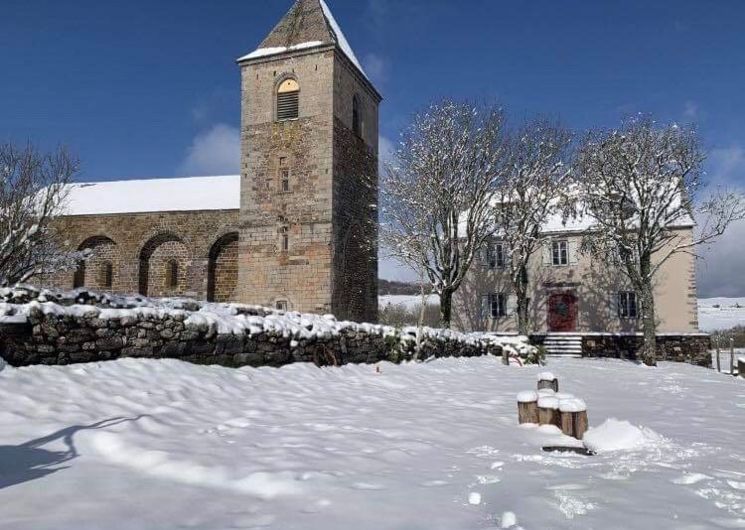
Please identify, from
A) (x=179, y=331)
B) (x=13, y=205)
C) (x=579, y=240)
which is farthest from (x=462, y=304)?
(x=179, y=331)

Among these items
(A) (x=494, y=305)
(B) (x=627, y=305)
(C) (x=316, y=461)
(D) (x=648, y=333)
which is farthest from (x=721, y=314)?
(C) (x=316, y=461)

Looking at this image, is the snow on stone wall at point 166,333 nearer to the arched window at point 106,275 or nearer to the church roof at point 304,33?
the church roof at point 304,33

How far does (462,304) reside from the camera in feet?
102

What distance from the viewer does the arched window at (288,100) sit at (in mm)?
23938

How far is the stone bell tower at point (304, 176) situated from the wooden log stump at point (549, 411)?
16305 millimetres

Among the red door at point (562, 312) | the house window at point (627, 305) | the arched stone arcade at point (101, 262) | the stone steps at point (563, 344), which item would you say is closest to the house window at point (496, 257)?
the red door at point (562, 312)

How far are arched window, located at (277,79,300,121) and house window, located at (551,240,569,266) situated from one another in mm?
14747

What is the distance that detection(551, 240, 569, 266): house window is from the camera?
2966 cm

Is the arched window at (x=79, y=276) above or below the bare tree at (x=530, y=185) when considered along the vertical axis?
below

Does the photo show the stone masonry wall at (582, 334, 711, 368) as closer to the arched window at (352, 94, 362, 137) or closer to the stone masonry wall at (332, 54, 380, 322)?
the stone masonry wall at (332, 54, 380, 322)

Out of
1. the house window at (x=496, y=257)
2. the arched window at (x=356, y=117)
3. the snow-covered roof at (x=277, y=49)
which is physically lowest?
the house window at (x=496, y=257)

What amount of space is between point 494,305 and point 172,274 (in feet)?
53.4

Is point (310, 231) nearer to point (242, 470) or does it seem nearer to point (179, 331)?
point (179, 331)

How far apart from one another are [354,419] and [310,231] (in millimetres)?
16719
